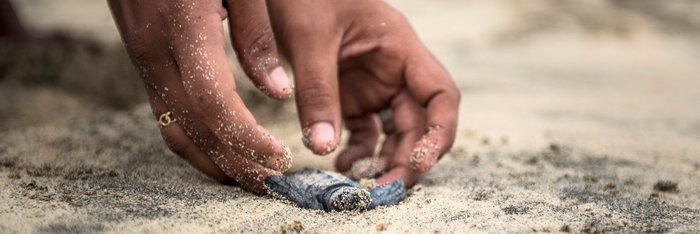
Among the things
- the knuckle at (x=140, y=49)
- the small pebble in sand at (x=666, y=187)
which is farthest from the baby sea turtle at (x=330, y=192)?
the small pebble in sand at (x=666, y=187)

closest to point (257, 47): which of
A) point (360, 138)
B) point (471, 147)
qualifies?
point (360, 138)

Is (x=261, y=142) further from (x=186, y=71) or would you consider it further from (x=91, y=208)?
(x=91, y=208)

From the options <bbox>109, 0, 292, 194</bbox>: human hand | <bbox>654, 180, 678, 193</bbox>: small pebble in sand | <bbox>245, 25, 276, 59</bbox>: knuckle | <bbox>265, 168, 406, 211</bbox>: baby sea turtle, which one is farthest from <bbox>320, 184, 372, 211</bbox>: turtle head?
<bbox>654, 180, 678, 193</bbox>: small pebble in sand

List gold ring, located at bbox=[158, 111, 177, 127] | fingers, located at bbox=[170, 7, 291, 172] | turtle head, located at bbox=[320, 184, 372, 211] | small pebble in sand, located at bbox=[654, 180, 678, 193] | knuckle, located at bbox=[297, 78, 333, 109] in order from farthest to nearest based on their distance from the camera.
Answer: small pebble in sand, located at bbox=[654, 180, 678, 193] < knuckle, located at bbox=[297, 78, 333, 109] < gold ring, located at bbox=[158, 111, 177, 127] < turtle head, located at bbox=[320, 184, 372, 211] < fingers, located at bbox=[170, 7, 291, 172]

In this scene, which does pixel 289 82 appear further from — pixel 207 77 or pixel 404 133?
pixel 404 133

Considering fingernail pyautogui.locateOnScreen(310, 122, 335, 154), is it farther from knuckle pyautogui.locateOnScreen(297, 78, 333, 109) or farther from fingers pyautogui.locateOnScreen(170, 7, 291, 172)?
fingers pyautogui.locateOnScreen(170, 7, 291, 172)

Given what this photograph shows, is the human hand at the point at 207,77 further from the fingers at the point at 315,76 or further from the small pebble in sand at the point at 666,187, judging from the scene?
the small pebble in sand at the point at 666,187

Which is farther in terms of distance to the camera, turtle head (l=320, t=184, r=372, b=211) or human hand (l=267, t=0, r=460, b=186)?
human hand (l=267, t=0, r=460, b=186)
